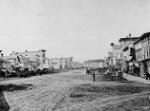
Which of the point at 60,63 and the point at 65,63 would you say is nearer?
the point at 60,63

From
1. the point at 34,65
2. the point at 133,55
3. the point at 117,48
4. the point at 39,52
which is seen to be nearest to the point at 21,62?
the point at 34,65

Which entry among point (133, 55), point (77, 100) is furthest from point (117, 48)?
point (77, 100)

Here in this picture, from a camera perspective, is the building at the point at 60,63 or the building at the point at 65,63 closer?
the building at the point at 60,63

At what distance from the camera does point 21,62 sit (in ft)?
286

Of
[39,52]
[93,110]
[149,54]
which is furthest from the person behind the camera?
[39,52]

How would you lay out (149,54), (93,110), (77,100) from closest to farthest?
1. (93,110)
2. (77,100)
3. (149,54)

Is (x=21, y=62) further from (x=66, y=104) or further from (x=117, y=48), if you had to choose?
(x=66, y=104)

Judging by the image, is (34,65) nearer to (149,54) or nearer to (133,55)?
(133,55)

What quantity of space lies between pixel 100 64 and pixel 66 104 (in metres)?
142

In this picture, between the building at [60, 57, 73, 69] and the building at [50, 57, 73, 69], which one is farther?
the building at [60, 57, 73, 69]

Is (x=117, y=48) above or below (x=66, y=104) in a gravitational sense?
above

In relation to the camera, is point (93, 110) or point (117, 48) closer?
point (93, 110)

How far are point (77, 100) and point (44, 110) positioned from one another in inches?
137

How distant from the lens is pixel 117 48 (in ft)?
302
